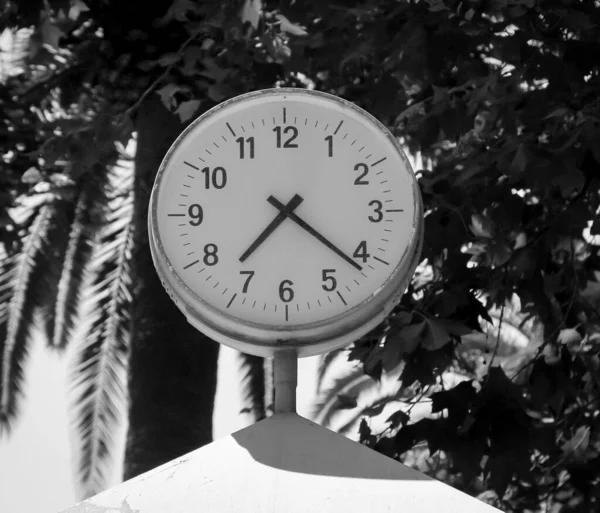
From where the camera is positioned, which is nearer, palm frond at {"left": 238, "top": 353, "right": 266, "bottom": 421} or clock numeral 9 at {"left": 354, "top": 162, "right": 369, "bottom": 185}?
clock numeral 9 at {"left": 354, "top": 162, "right": 369, "bottom": 185}

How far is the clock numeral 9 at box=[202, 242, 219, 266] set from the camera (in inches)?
136

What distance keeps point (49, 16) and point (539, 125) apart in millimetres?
2498

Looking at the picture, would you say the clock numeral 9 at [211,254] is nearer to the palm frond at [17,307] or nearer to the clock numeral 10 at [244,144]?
the clock numeral 10 at [244,144]

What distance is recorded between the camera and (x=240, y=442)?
3.29 m

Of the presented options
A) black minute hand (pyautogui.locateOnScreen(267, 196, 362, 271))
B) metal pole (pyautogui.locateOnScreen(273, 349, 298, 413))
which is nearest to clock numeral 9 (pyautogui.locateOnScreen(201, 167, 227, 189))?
black minute hand (pyautogui.locateOnScreen(267, 196, 362, 271))

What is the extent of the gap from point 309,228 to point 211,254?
27 centimetres

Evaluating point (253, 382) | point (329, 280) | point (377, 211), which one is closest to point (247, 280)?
point (329, 280)

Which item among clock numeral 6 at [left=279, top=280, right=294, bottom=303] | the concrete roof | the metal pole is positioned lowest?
the concrete roof

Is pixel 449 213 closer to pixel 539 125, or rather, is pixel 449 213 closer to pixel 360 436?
pixel 539 125

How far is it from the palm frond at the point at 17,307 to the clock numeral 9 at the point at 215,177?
6.55 metres

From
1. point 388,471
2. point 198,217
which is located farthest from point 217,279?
point 388,471

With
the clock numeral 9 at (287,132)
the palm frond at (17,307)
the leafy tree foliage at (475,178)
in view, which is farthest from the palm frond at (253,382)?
the clock numeral 9 at (287,132)

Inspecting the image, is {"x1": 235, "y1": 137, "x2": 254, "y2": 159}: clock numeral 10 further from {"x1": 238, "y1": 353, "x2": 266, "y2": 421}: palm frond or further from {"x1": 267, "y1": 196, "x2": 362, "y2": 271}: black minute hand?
Answer: {"x1": 238, "y1": 353, "x2": 266, "y2": 421}: palm frond

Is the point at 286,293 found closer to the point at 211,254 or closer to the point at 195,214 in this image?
the point at 211,254
